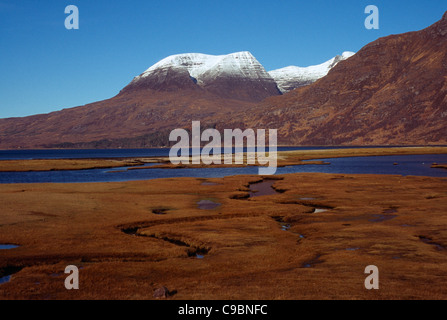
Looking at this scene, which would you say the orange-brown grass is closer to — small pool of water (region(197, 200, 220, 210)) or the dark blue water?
small pool of water (region(197, 200, 220, 210))

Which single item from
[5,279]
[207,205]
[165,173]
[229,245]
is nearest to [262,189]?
[207,205]

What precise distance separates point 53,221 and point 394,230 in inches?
1227

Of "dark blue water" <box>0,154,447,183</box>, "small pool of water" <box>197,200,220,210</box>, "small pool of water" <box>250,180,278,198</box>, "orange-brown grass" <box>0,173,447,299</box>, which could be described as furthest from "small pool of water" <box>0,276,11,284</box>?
"dark blue water" <box>0,154,447,183</box>

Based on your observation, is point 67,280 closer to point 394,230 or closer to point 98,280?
point 98,280

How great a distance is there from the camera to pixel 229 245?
32219 millimetres

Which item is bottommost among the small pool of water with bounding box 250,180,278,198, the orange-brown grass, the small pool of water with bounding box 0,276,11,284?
the small pool of water with bounding box 250,180,278,198

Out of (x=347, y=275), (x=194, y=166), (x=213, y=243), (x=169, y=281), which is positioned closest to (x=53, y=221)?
(x=213, y=243)

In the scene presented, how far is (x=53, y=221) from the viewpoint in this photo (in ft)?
135

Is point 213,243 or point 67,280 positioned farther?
point 213,243

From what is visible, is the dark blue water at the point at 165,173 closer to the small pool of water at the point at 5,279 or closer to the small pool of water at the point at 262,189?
the small pool of water at the point at 262,189

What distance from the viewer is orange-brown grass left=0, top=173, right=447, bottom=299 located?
21969mm
